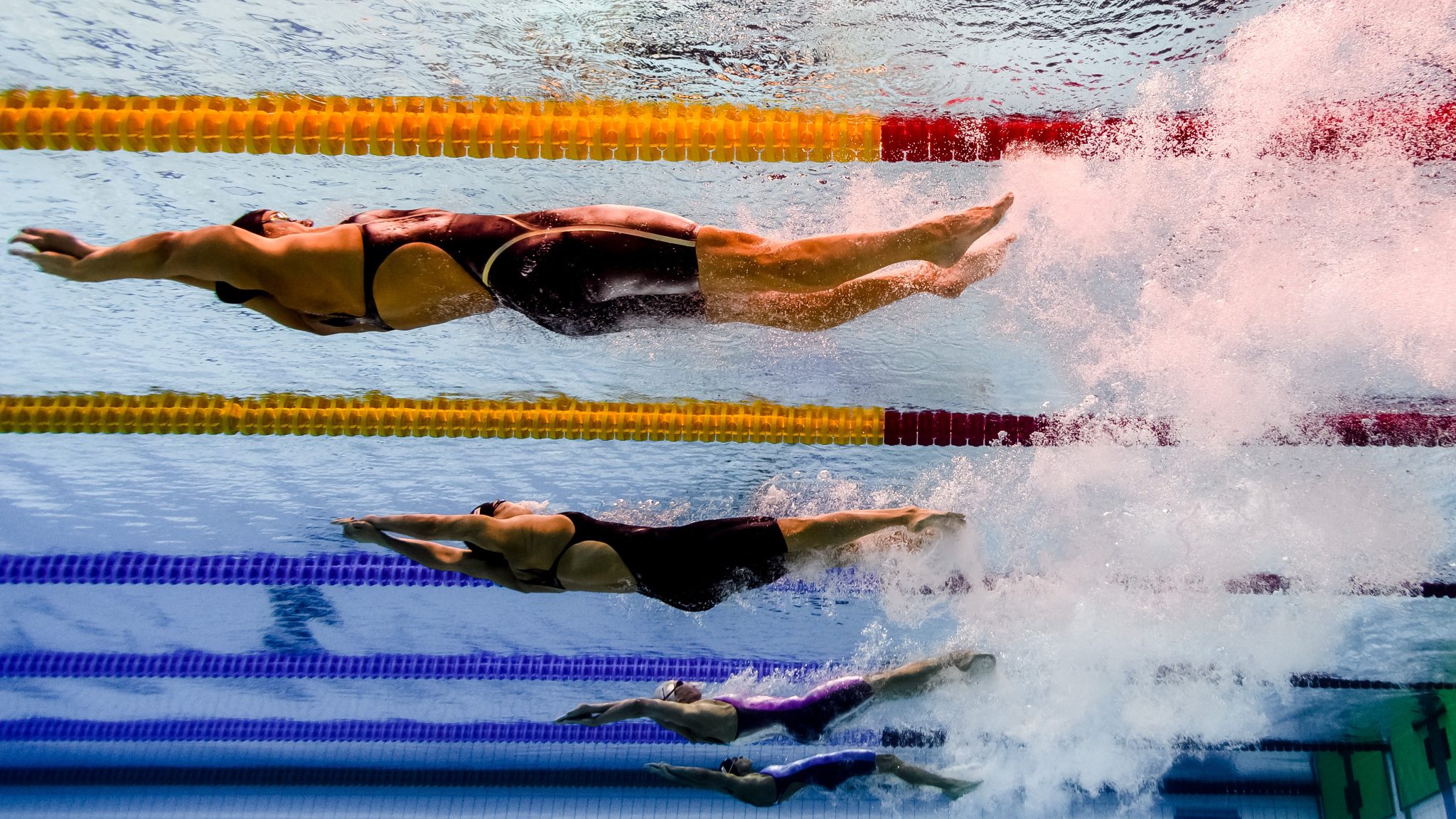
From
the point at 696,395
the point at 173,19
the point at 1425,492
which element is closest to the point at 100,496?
the point at 173,19

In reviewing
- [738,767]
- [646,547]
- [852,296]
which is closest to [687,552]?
[646,547]

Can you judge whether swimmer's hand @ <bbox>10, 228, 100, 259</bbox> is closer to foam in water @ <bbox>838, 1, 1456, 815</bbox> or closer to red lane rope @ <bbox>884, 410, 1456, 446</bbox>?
red lane rope @ <bbox>884, 410, 1456, 446</bbox>

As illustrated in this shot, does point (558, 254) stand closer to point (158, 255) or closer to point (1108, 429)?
point (158, 255)

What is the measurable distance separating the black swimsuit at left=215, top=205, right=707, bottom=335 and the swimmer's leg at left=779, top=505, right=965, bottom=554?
1126 millimetres

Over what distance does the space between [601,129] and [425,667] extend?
160 inches

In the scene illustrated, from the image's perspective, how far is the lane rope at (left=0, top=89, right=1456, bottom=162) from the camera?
2.78 meters

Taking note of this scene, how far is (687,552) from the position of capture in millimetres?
3465

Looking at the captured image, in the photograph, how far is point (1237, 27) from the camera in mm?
2975

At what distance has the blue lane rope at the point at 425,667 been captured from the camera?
5.61m

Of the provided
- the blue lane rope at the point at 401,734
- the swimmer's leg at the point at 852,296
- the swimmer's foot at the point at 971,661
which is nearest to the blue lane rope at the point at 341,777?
the blue lane rope at the point at 401,734

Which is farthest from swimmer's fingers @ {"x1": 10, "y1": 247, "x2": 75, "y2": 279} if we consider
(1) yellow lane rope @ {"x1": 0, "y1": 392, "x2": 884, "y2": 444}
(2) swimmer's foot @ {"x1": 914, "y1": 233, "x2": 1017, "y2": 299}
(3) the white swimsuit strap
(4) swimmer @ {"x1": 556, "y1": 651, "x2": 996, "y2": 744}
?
(4) swimmer @ {"x1": 556, "y1": 651, "x2": 996, "y2": 744}

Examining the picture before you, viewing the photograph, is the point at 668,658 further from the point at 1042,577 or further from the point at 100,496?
the point at 100,496

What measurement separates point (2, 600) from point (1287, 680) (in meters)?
8.07

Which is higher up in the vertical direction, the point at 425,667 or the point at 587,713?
the point at 587,713
